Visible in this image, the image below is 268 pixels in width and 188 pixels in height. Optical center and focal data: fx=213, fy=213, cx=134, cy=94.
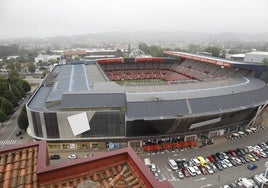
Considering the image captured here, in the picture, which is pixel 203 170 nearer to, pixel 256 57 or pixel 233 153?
pixel 233 153

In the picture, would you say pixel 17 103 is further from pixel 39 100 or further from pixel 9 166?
pixel 9 166

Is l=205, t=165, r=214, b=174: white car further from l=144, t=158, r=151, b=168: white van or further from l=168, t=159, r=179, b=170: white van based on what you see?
l=144, t=158, r=151, b=168: white van

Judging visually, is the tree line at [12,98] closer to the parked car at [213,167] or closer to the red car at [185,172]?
the red car at [185,172]

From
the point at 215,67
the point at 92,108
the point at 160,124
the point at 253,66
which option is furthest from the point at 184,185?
the point at 215,67

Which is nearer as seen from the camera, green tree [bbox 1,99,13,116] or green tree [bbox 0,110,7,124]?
green tree [bbox 0,110,7,124]

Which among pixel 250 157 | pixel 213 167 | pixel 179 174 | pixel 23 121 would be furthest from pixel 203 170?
pixel 23 121

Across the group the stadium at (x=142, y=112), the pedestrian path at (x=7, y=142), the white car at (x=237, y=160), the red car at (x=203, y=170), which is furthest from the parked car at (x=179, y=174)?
the pedestrian path at (x=7, y=142)

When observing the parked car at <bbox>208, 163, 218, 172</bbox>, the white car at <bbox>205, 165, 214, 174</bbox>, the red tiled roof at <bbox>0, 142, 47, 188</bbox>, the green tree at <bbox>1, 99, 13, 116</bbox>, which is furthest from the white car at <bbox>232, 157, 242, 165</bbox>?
the green tree at <bbox>1, 99, 13, 116</bbox>
